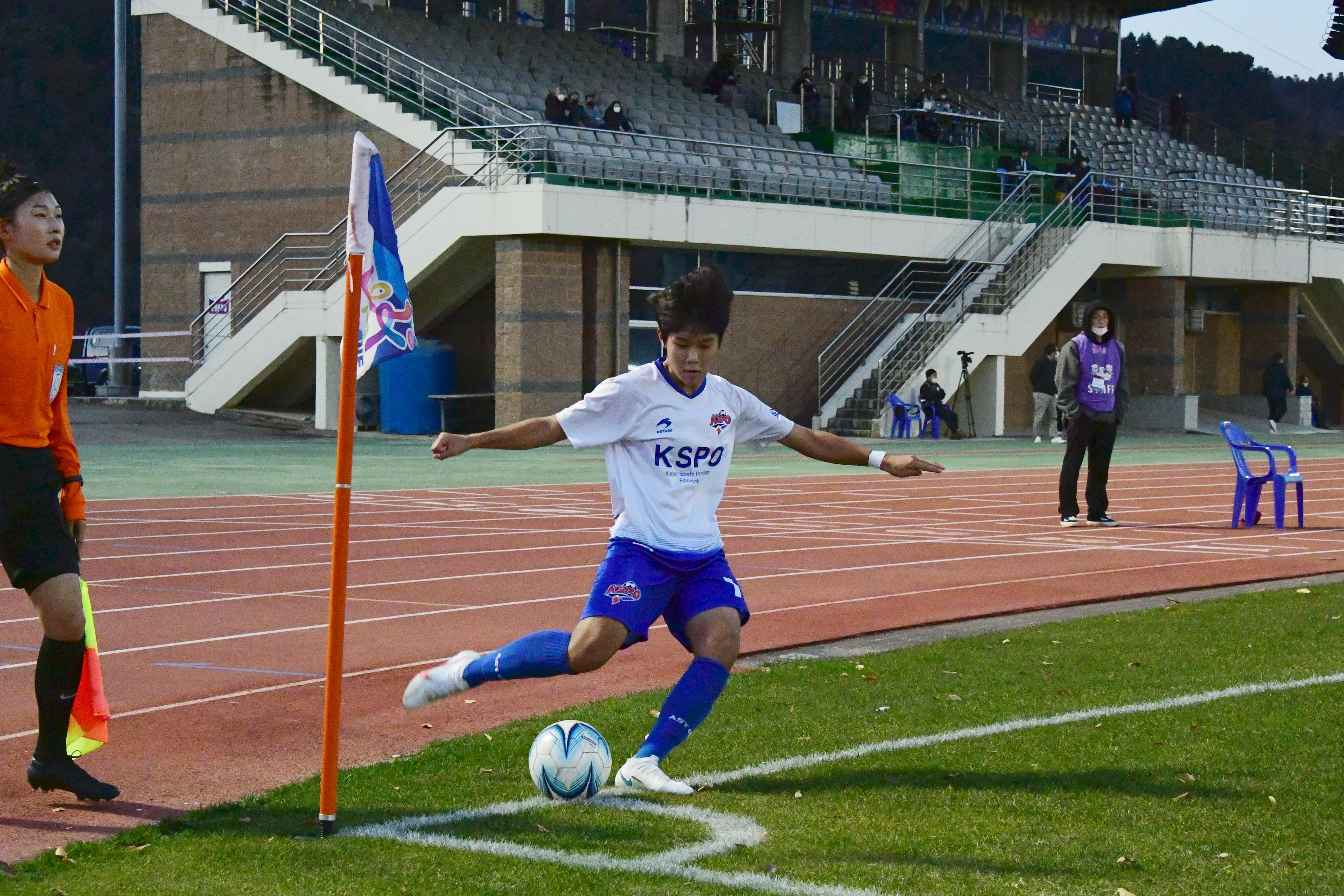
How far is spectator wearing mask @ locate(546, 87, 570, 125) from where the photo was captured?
3438 cm

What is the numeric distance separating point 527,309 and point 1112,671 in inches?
980

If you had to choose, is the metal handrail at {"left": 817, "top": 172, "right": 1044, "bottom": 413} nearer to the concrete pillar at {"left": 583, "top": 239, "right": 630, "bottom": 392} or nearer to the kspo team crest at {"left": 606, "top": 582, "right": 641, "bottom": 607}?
the concrete pillar at {"left": 583, "top": 239, "right": 630, "bottom": 392}

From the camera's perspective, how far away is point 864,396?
36281mm

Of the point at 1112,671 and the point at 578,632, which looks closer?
the point at 578,632

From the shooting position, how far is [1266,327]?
1761 inches

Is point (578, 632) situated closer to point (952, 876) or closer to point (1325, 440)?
point (952, 876)

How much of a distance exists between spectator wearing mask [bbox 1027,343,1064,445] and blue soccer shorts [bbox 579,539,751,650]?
27647mm

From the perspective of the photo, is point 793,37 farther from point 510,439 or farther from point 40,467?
point 40,467

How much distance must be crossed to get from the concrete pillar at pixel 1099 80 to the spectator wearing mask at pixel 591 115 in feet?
73.8

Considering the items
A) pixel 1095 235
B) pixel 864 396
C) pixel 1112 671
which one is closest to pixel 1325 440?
pixel 1095 235

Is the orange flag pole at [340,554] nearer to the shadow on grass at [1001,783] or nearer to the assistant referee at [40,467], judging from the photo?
the assistant referee at [40,467]

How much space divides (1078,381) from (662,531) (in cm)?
1082

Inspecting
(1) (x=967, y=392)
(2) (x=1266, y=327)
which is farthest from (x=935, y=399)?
(2) (x=1266, y=327)

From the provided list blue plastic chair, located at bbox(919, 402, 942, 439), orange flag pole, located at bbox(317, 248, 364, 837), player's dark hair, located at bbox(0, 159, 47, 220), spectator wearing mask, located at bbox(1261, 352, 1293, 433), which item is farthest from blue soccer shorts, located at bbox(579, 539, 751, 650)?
spectator wearing mask, located at bbox(1261, 352, 1293, 433)
